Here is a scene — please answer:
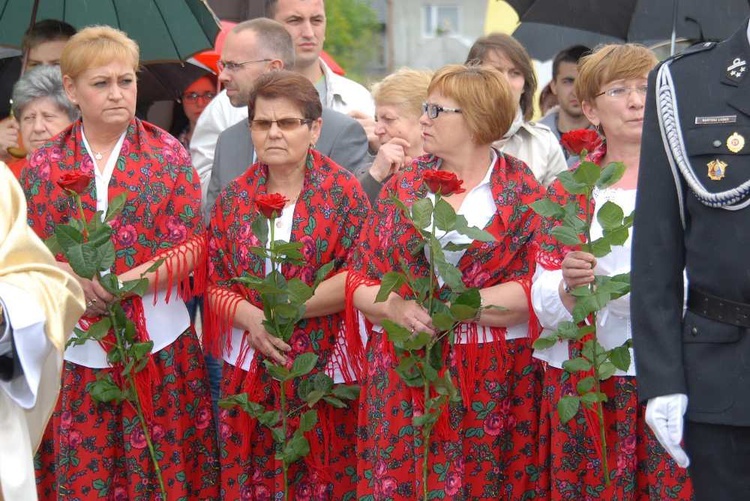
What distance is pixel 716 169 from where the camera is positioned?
330 cm

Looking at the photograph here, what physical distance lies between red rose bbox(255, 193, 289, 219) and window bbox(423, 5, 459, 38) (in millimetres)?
39756

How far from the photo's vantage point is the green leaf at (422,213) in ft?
15.1

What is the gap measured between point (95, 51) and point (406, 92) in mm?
1298

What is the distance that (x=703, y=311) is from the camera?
3330 millimetres

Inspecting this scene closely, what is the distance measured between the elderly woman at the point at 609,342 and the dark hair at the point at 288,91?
1054mm

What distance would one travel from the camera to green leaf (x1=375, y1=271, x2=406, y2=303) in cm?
463

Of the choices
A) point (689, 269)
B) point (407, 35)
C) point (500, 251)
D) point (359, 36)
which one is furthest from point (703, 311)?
point (407, 35)

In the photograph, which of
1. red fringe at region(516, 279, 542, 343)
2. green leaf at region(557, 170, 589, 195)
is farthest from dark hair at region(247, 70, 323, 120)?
A: green leaf at region(557, 170, 589, 195)

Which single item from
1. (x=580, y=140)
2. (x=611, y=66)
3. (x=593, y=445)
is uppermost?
(x=611, y=66)

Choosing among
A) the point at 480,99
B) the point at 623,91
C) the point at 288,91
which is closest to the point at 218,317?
the point at 288,91

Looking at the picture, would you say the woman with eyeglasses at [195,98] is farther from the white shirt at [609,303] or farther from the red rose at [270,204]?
the white shirt at [609,303]

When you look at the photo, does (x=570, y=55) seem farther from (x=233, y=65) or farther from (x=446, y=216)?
(x=446, y=216)

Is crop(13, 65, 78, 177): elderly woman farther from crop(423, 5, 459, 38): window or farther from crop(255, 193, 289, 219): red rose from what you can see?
crop(423, 5, 459, 38): window

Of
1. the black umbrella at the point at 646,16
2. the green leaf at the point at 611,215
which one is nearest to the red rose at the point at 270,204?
the green leaf at the point at 611,215
